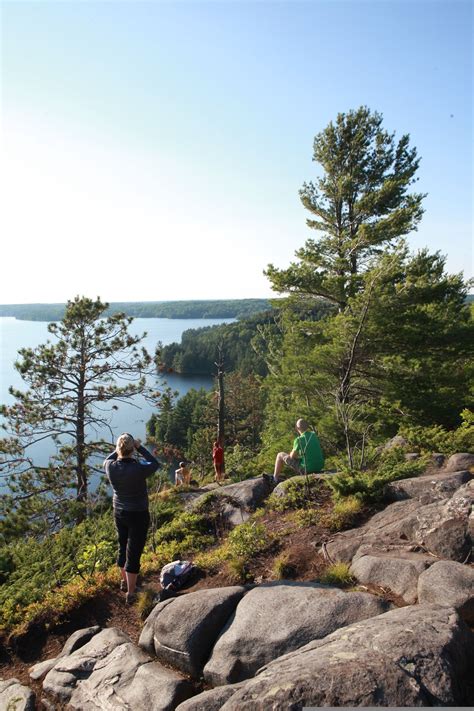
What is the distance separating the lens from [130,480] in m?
4.95

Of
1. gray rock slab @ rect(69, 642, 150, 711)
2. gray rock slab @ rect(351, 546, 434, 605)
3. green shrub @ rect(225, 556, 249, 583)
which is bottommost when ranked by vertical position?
gray rock slab @ rect(69, 642, 150, 711)

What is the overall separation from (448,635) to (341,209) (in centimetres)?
1473

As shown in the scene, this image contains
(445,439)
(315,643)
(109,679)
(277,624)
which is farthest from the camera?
(445,439)

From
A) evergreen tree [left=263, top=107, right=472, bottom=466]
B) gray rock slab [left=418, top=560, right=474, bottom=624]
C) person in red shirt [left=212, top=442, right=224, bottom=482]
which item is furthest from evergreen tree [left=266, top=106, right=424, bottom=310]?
gray rock slab [left=418, top=560, right=474, bottom=624]

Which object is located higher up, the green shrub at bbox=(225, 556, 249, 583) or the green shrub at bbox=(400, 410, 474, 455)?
the green shrub at bbox=(400, 410, 474, 455)

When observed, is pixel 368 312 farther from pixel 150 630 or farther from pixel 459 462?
pixel 150 630

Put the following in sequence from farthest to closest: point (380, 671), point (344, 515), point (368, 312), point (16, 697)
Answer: point (368, 312), point (344, 515), point (16, 697), point (380, 671)

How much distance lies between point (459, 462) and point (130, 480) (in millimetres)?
4862

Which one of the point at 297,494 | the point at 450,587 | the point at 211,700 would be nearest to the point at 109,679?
the point at 211,700

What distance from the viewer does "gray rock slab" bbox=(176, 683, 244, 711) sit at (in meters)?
2.99

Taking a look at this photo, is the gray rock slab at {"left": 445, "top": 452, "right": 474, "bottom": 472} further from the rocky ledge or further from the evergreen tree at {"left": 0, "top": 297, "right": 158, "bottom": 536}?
the evergreen tree at {"left": 0, "top": 297, "right": 158, "bottom": 536}

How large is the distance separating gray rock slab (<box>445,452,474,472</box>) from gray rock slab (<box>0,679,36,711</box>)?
18.9 feet

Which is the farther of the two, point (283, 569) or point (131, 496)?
point (131, 496)

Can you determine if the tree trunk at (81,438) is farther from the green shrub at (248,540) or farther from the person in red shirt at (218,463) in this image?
the green shrub at (248,540)
